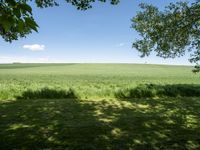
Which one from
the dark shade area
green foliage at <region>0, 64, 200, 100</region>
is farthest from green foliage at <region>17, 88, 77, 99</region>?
the dark shade area

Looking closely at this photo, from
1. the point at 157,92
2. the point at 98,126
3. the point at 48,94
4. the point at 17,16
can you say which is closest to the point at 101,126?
the point at 98,126

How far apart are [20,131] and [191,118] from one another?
6.48 m

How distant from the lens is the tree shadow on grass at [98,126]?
7.68 meters

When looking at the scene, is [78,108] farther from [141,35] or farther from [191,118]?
[141,35]

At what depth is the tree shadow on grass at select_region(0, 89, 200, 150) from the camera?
7.68 meters

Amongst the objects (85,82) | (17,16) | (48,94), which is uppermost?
(17,16)

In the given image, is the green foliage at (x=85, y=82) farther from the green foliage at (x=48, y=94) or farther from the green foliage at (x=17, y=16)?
the green foliage at (x=17, y=16)

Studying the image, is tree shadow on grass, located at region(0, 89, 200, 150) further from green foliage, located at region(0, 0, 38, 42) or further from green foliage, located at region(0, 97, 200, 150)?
green foliage, located at region(0, 0, 38, 42)

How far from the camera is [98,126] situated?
30.8ft

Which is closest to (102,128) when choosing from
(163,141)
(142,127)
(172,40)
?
(142,127)

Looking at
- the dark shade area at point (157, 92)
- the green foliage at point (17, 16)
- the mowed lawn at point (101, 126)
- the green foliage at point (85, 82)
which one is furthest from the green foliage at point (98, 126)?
the green foliage at point (17, 16)

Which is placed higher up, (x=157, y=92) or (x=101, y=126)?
(x=101, y=126)

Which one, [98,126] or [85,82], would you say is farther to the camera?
[85,82]

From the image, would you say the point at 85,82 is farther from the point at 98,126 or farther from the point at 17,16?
the point at 17,16
